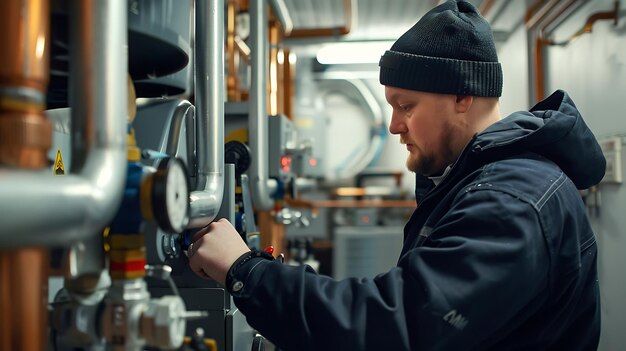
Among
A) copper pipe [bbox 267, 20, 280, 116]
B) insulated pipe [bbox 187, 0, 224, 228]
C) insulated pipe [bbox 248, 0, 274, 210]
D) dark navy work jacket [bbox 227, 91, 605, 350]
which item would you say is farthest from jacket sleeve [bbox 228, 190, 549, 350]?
copper pipe [bbox 267, 20, 280, 116]

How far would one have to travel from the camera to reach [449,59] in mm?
1002

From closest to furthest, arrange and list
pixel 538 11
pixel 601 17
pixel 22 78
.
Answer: pixel 22 78 < pixel 601 17 < pixel 538 11

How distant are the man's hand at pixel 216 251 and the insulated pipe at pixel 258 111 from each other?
77cm

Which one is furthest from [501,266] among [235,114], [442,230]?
[235,114]

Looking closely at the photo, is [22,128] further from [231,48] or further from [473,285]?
[231,48]

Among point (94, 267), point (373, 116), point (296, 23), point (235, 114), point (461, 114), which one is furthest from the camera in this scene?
point (373, 116)

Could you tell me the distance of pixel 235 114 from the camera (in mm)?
1843

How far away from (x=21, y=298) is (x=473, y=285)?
1.77ft

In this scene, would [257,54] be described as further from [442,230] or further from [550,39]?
[550,39]

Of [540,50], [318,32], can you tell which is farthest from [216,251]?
[318,32]

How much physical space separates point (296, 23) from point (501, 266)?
334cm

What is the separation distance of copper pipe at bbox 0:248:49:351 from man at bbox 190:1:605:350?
33cm

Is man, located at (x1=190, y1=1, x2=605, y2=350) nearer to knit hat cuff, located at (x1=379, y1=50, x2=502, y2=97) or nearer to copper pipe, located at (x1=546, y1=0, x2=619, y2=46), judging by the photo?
knit hat cuff, located at (x1=379, y1=50, x2=502, y2=97)

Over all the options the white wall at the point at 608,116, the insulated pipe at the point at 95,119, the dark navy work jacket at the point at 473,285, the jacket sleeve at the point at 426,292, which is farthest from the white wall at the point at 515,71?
the insulated pipe at the point at 95,119
